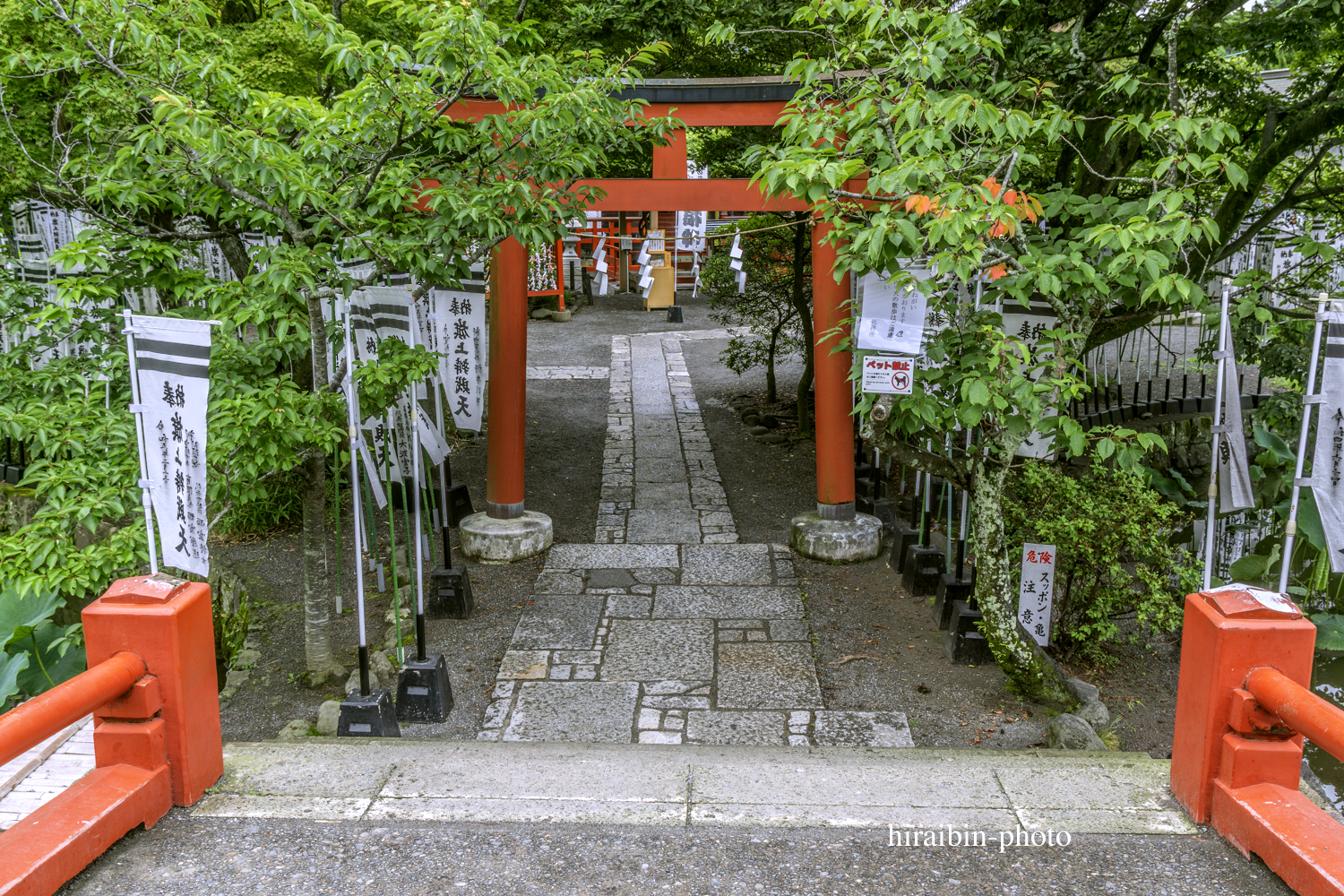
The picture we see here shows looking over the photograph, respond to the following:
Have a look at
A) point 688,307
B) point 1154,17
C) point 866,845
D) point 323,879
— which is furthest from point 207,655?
point 688,307

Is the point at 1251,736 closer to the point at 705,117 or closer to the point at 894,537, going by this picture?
the point at 894,537

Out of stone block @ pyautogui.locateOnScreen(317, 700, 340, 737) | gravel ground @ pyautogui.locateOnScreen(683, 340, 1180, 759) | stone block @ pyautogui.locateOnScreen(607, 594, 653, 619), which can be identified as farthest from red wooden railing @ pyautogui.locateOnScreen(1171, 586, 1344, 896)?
stone block @ pyautogui.locateOnScreen(317, 700, 340, 737)

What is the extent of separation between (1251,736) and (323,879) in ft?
11.7

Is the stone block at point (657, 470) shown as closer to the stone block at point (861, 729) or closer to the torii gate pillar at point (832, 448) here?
the torii gate pillar at point (832, 448)

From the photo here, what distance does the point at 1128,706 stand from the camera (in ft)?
20.9

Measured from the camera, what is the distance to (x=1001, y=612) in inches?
237

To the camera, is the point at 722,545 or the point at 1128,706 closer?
the point at 1128,706

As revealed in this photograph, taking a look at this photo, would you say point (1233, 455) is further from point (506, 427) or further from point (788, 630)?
point (506, 427)

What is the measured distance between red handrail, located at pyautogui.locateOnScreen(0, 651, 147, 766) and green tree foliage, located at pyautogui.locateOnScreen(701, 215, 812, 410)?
8.31m

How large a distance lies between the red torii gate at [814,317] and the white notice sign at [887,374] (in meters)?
2.41

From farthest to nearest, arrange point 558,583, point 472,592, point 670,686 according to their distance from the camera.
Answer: point 558,583 < point 472,592 < point 670,686

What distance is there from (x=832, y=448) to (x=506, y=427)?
2.85 metres

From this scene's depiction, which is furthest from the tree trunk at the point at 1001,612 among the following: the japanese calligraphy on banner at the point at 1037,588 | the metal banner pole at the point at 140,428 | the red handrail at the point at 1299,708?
the metal banner pole at the point at 140,428

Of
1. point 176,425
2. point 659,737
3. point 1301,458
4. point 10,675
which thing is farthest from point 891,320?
point 10,675
